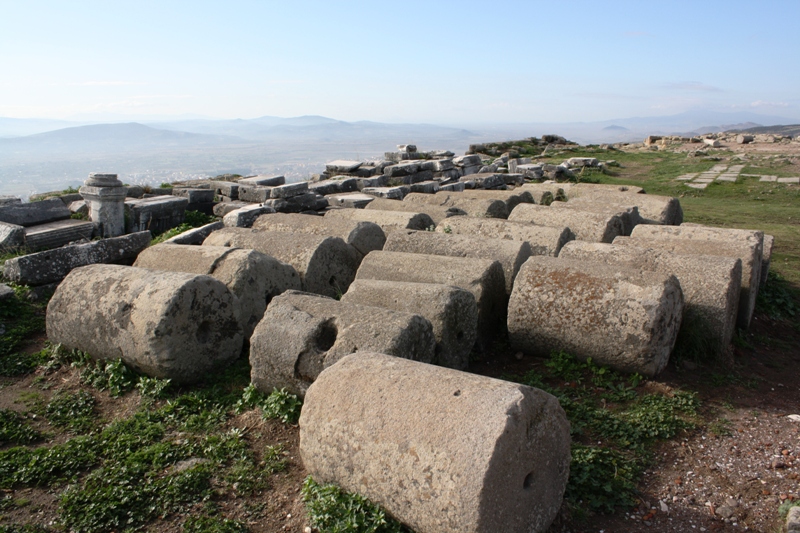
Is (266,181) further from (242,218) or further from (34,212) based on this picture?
(34,212)

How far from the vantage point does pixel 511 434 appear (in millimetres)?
3268

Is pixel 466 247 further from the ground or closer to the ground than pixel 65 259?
further from the ground

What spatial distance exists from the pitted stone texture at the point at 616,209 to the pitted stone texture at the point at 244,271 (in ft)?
17.1

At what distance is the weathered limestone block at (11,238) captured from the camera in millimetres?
9403

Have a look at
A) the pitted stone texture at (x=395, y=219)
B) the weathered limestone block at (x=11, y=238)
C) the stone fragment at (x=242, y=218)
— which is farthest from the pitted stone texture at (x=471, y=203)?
the weathered limestone block at (x=11, y=238)

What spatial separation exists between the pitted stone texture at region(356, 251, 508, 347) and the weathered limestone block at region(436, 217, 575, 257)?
1286mm

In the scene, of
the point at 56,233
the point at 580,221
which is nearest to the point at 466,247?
the point at 580,221

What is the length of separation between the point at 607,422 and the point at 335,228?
4845 mm

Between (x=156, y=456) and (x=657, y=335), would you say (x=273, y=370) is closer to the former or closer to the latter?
(x=156, y=456)

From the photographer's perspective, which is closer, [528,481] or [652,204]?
[528,481]

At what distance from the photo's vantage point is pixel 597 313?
5832 mm

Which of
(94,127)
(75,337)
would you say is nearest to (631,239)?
(75,337)

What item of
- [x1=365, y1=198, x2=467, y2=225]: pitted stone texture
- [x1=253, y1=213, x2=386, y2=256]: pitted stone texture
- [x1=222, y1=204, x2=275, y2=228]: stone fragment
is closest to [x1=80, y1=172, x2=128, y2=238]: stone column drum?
[x1=222, y1=204, x2=275, y2=228]: stone fragment

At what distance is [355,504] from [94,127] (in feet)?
592
